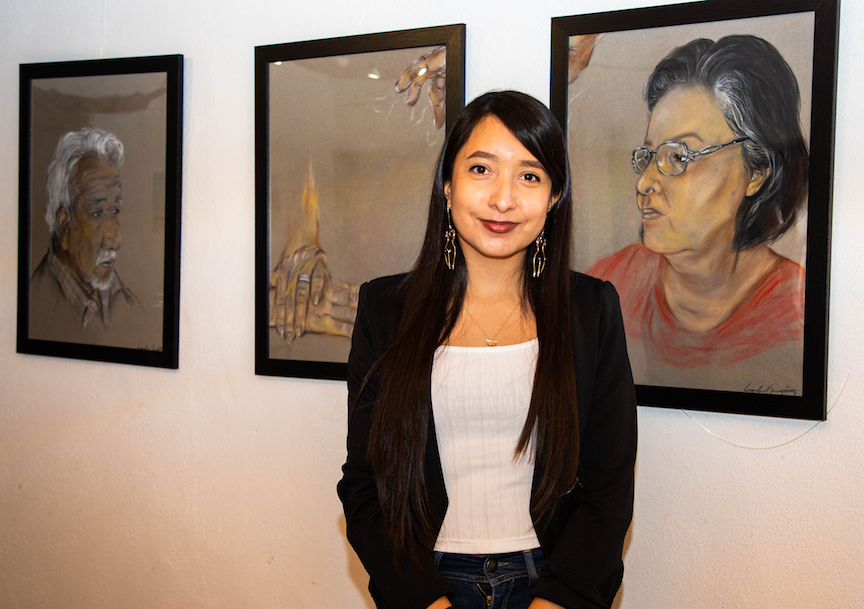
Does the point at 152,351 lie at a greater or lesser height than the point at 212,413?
greater

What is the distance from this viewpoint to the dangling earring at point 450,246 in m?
1.39

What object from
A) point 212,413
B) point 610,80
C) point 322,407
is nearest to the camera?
point 610,80

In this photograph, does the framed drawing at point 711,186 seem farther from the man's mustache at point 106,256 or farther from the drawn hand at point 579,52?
the man's mustache at point 106,256

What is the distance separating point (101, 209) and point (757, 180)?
6.23ft

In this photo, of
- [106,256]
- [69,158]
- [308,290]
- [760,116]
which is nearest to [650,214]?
[760,116]

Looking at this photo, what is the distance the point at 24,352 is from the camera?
2346 mm

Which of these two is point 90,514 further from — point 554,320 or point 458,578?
point 554,320

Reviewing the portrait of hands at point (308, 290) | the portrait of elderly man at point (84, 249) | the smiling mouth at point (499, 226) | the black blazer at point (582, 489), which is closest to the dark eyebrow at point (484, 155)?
the smiling mouth at point (499, 226)

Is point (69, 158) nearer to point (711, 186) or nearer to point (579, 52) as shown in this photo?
point (579, 52)

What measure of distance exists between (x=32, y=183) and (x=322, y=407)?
4.17 feet

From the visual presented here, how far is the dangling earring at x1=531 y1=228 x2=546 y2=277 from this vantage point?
4.53 ft

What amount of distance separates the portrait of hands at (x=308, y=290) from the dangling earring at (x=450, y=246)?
0.55 meters

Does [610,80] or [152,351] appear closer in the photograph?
[610,80]

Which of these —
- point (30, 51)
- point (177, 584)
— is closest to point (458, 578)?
point (177, 584)
